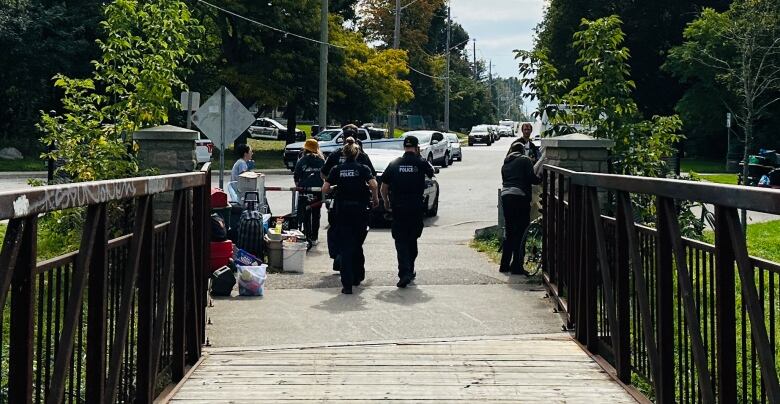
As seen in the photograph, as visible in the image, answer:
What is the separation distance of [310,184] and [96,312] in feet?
36.4

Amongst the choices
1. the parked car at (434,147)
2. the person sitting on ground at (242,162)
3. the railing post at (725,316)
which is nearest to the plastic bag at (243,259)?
the person sitting on ground at (242,162)

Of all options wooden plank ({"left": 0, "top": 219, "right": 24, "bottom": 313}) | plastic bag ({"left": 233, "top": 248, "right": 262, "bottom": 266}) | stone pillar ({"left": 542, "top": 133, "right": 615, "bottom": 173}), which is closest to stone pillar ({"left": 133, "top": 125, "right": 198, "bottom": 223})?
plastic bag ({"left": 233, "top": 248, "right": 262, "bottom": 266})

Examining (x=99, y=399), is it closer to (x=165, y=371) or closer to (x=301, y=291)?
(x=165, y=371)

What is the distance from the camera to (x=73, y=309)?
3840mm

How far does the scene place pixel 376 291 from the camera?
1146 centimetres

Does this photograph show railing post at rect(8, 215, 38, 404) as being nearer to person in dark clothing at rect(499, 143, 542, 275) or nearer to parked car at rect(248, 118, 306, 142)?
person in dark clothing at rect(499, 143, 542, 275)

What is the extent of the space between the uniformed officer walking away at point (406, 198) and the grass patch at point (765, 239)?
3787mm

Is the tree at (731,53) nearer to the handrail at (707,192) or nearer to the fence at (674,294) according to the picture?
the fence at (674,294)

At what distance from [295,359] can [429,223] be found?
14389 mm

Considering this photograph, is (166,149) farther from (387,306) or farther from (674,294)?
(674,294)

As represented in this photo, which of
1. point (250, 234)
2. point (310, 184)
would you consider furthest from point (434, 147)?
point (250, 234)

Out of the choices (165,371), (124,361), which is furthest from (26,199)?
(165,371)

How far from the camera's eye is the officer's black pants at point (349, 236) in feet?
36.6

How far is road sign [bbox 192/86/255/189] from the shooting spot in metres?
17.3
